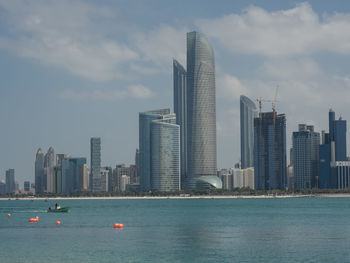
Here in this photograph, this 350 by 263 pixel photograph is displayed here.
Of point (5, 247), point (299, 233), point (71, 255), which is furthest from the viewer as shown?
point (299, 233)

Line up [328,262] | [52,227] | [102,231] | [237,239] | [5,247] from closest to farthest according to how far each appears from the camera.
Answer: [328,262] → [5,247] → [237,239] → [102,231] → [52,227]

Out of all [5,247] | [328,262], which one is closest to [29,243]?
[5,247]

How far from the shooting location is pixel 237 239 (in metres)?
104

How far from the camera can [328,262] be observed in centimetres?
7531

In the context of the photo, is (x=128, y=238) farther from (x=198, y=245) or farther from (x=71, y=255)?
(x=71, y=255)

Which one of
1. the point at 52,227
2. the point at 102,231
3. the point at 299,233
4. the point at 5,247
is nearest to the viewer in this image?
the point at 5,247

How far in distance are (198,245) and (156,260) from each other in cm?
1719

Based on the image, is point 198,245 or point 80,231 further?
point 80,231

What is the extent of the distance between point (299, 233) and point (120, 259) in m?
47.7

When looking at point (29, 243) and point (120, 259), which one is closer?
point (120, 259)

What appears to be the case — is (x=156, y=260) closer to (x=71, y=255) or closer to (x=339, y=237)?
(x=71, y=255)

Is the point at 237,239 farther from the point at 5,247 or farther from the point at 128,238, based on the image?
the point at 5,247

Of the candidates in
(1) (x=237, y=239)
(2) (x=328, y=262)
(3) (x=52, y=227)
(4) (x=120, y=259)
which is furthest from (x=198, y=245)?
(3) (x=52, y=227)

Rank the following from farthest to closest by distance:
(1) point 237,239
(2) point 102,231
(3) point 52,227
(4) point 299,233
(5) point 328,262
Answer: (3) point 52,227 < (2) point 102,231 < (4) point 299,233 < (1) point 237,239 < (5) point 328,262
